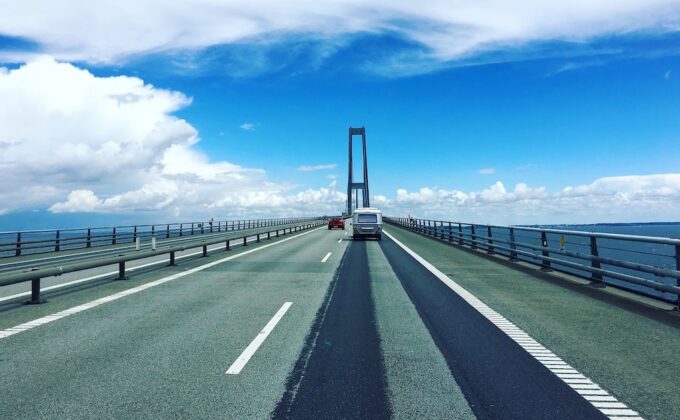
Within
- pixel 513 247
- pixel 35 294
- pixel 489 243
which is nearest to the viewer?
pixel 35 294

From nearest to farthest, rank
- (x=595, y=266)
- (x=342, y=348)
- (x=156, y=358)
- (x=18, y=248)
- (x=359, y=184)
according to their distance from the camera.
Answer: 1. (x=156, y=358)
2. (x=342, y=348)
3. (x=595, y=266)
4. (x=18, y=248)
5. (x=359, y=184)

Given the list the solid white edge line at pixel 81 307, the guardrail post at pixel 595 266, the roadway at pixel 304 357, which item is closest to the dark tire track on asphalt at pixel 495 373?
the roadway at pixel 304 357

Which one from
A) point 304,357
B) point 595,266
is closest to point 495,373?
point 304,357

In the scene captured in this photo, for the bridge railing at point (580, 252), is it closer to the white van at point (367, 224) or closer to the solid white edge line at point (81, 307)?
the white van at point (367, 224)

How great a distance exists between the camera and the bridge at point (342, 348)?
4.04 meters

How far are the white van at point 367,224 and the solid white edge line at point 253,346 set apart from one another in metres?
24.0

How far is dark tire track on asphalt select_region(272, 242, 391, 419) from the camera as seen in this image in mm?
3918

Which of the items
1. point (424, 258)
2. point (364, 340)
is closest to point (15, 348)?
point (364, 340)

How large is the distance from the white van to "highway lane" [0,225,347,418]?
73.1 feet

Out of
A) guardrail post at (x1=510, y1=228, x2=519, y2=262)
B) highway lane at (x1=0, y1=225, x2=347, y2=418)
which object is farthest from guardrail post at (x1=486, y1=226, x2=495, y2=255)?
highway lane at (x1=0, y1=225, x2=347, y2=418)

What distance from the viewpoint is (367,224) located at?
105 feet

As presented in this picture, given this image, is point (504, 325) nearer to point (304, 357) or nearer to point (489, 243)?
point (304, 357)

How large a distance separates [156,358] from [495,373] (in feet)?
12.0

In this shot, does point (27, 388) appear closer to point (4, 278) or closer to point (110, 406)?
point (110, 406)
